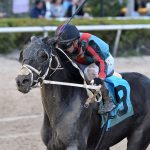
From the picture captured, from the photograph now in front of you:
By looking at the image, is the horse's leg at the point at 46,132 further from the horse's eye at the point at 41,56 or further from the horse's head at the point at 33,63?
the horse's eye at the point at 41,56

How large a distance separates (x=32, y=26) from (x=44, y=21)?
40 cm

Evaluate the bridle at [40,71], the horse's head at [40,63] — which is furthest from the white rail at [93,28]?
the bridle at [40,71]

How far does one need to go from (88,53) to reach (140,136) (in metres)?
1.18

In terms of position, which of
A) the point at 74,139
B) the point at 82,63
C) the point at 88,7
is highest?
the point at 82,63

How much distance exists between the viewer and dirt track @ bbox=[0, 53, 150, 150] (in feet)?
28.0

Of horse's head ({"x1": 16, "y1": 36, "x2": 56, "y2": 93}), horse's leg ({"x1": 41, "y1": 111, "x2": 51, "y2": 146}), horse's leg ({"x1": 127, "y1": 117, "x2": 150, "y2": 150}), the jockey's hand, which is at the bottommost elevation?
horse's leg ({"x1": 127, "y1": 117, "x2": 150, "y2": 150})

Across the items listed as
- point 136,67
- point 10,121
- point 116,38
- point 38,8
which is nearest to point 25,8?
point 38,8

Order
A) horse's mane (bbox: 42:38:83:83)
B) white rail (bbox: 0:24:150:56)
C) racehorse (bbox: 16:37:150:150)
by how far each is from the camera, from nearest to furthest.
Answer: racehorse (bbox: 16:37:150:150) < horse's mane (bbox: 42:38:83:83) < white rail (bbox: 0:24:150:56)

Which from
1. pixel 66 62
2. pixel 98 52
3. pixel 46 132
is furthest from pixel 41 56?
pixel 46 132

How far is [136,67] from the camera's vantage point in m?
14.9

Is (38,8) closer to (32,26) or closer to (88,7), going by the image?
(32,26)

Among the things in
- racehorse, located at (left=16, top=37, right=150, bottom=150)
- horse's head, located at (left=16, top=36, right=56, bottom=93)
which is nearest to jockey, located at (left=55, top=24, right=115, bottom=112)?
racehorse, located at (left=16, top=37, right=150, bottom=150)

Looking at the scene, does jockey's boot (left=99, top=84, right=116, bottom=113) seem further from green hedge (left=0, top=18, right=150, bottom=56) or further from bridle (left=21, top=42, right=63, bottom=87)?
green hedge (left=0, top=18, right=150, bottom=56)

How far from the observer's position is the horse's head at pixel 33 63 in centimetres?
556
